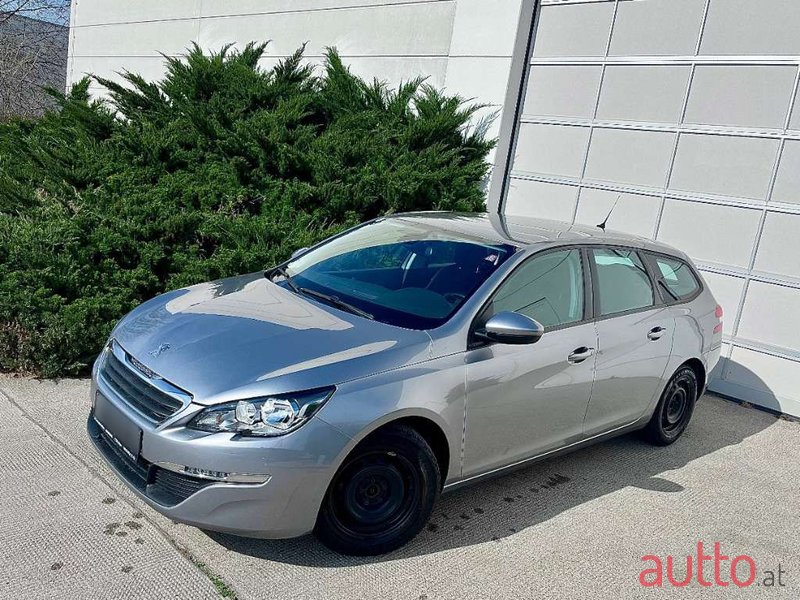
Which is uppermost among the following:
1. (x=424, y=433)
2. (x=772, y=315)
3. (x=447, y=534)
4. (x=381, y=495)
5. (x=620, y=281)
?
(x=620, y=281)

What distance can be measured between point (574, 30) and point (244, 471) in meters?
6.36

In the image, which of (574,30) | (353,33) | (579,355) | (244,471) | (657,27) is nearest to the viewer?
(244,471)

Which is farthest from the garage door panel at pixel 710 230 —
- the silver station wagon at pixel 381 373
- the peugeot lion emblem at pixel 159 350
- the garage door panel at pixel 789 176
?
the peugeot lion emblem at pixel 159 350

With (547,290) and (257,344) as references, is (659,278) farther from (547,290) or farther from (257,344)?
(257,344)

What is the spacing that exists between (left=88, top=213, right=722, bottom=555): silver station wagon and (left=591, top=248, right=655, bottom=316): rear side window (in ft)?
0.04

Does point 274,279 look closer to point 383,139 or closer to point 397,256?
point 397,256

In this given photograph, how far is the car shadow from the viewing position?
3.31 metres

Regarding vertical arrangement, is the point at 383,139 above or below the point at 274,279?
above

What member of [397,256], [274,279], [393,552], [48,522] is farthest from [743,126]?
[48,522]

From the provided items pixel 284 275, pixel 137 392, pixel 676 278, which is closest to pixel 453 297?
pixel 284 275

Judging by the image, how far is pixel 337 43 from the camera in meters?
10.1

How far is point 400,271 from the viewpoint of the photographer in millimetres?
4051

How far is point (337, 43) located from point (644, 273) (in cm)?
676

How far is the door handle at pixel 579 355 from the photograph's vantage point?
13.0ft
